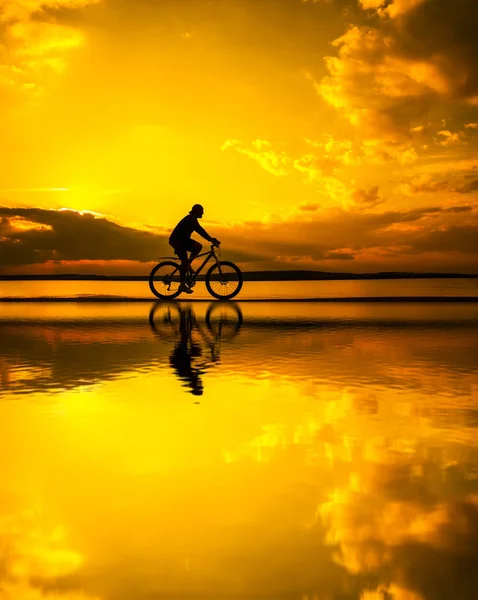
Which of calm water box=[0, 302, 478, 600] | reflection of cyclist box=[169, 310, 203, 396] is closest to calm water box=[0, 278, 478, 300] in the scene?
reflection of cyclist box=[169, 310, 203, 396]

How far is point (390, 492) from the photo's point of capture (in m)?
5.08

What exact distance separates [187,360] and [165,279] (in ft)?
41.2

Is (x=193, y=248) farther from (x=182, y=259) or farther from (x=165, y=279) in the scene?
(x=165, y=279)

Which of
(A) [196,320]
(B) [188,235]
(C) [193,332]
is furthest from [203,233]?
(C) [193,332]

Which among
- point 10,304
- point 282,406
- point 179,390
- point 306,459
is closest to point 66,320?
point 10,304

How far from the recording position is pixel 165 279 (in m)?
23.8

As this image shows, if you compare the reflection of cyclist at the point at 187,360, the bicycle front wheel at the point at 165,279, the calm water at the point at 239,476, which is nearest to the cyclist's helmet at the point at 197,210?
the bicycle front wheel at the point at 165,279

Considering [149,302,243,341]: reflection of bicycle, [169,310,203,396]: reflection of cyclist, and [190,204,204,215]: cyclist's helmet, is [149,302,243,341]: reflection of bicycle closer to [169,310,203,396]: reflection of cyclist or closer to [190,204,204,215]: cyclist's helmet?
[169,310,203,396]: reflection of cyclist

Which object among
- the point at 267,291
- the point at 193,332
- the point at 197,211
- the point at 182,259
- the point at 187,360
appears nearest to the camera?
the point at 187,360

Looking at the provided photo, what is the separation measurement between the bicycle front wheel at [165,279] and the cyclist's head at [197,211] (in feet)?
6.06

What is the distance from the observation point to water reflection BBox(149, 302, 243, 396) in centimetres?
1044

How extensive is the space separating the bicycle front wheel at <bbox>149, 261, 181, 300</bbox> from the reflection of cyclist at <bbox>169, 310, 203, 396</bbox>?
745 centimetres

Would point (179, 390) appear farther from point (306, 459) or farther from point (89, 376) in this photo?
point (306, 459)

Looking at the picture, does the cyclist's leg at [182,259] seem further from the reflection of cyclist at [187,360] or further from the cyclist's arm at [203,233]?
the reflection of cyclist at [187,360]
